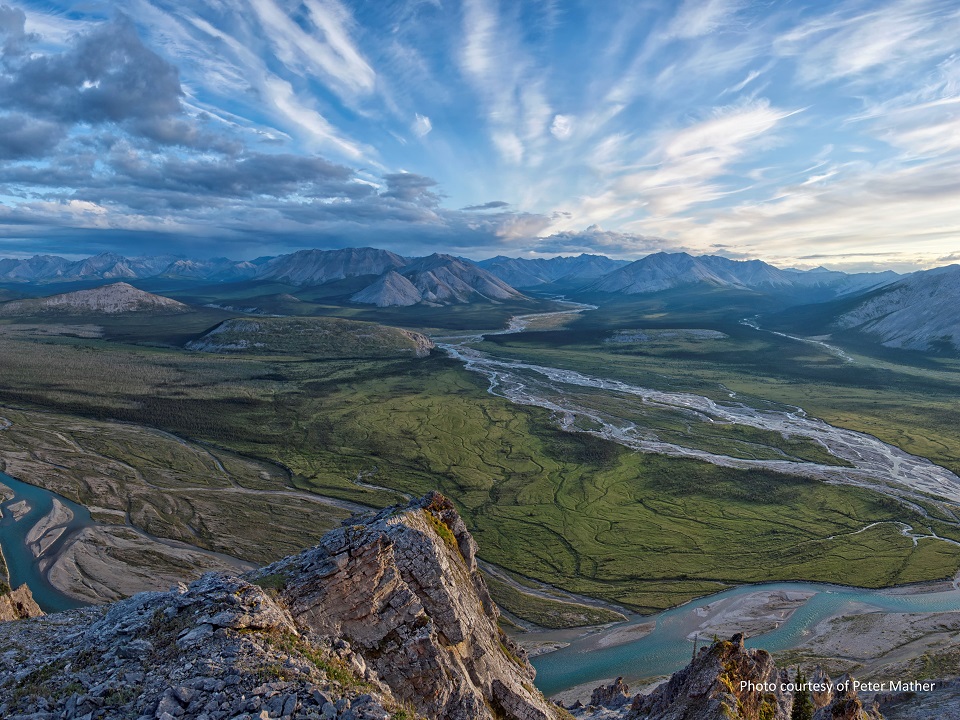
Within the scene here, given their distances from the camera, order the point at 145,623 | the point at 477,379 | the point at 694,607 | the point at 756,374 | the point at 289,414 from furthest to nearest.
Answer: the point at 756,374, the point at 477,379, the point at 289,414, the point at 694,607, the point at 145,623

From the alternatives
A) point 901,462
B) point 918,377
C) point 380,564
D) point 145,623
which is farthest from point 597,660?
point 918,377

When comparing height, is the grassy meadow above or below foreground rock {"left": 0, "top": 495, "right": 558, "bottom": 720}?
below

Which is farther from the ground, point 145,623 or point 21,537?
point 145,623

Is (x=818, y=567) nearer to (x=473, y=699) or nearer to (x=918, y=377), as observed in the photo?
(x=473, y=699)

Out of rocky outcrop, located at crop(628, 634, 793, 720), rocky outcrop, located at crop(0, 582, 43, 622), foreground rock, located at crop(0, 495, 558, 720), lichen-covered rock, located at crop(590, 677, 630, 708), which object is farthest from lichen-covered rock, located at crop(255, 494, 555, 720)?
rocky outcrop, located at crop(0, 582, 43, 622)

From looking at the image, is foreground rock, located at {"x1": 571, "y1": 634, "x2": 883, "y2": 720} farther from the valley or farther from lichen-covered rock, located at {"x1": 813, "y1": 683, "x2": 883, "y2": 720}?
the valley

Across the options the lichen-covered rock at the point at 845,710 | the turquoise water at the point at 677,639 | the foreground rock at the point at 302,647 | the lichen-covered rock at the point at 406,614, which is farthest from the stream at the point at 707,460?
the lichen-covered rock at the point at 406,614

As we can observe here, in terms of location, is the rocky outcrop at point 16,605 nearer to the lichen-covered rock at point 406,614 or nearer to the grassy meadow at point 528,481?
the lichen-covered rock at point 406,614

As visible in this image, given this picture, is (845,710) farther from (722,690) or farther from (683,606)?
(683,606)

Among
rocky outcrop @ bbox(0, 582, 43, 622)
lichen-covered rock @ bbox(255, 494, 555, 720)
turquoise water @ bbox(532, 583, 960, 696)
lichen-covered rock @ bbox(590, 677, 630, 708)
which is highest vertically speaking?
lichen-covered rock @ bbox(255, 494, 555, 720)
